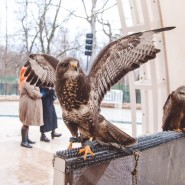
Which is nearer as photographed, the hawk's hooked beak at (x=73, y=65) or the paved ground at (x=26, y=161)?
the hawk's hooked beak at (x=73, y=65)

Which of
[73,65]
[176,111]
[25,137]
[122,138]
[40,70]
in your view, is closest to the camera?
[73,65]

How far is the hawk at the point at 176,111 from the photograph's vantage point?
200 cm

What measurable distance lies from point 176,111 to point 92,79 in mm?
871

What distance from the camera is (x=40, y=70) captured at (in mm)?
1545

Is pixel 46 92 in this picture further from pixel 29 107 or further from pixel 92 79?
pixel 92 79

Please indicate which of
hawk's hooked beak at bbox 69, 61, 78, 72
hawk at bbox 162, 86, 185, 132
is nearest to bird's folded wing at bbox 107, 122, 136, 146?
hawk's hooked beak at bbox 69, 61, 78, 72

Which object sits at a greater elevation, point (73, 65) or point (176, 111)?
point (73, 65)

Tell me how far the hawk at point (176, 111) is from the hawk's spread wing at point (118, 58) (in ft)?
2.03

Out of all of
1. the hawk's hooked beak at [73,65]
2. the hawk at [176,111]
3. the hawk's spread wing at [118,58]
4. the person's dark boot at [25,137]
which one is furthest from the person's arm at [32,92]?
the hawk's hooked beak at [73,65]

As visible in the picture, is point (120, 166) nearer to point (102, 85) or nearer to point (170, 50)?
point (102, 85)

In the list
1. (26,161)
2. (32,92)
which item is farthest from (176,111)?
(32,92)

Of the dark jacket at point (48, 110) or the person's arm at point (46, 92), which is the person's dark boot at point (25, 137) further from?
the person's arm at point (46, 92)

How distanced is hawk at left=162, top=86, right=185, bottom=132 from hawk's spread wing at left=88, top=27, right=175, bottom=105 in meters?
0.62

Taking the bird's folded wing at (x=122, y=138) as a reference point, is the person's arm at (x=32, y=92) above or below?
above
